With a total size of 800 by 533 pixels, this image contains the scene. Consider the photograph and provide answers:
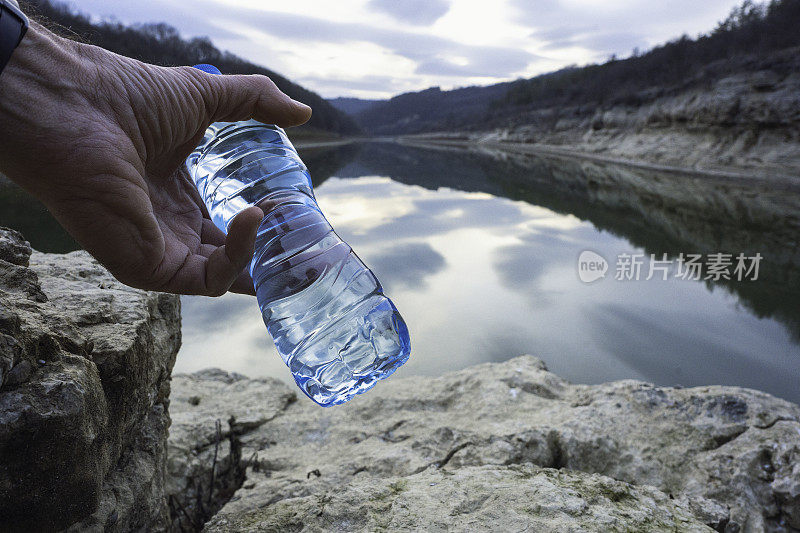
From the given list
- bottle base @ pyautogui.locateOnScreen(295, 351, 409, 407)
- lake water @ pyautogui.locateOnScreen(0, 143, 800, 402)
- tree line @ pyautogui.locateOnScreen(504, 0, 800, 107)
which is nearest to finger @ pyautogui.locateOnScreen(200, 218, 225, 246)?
bottle base @ pyautogui.locateOnScreen(295, 351, 409, 407)

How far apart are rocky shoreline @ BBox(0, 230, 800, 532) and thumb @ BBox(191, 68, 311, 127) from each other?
73cm

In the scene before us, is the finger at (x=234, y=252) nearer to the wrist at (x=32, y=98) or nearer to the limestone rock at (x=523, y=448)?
the wrist at (x=32, y=98)

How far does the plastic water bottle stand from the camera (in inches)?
65.4

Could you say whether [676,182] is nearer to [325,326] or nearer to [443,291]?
[443,291]

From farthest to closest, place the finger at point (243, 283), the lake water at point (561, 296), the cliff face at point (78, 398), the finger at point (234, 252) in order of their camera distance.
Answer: the lake water at point (561, 296), the finger at point (243, 283), the finger at point (234, 252), the cliff face at point (78, 398)

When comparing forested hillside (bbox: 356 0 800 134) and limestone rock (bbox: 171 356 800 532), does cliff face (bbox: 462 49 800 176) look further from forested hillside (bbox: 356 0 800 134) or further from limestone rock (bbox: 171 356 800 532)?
limestone rock (bbox: 171 356 800 532)

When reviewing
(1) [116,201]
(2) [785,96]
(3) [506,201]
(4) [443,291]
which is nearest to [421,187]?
(3) [506,201]

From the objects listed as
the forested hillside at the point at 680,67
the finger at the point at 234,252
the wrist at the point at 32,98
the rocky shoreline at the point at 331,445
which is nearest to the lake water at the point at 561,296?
the rocky shoreline at the point at 331,445

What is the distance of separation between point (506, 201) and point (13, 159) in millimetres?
15001

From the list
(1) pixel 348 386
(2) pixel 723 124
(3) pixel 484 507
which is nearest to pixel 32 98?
(1) pixel 348 386

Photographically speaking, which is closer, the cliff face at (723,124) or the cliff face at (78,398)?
the cliff face at (78,398)

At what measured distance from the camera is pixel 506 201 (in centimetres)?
1543

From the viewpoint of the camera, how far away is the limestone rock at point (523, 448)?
5.25 ft

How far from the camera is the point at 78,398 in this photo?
1135 mm
